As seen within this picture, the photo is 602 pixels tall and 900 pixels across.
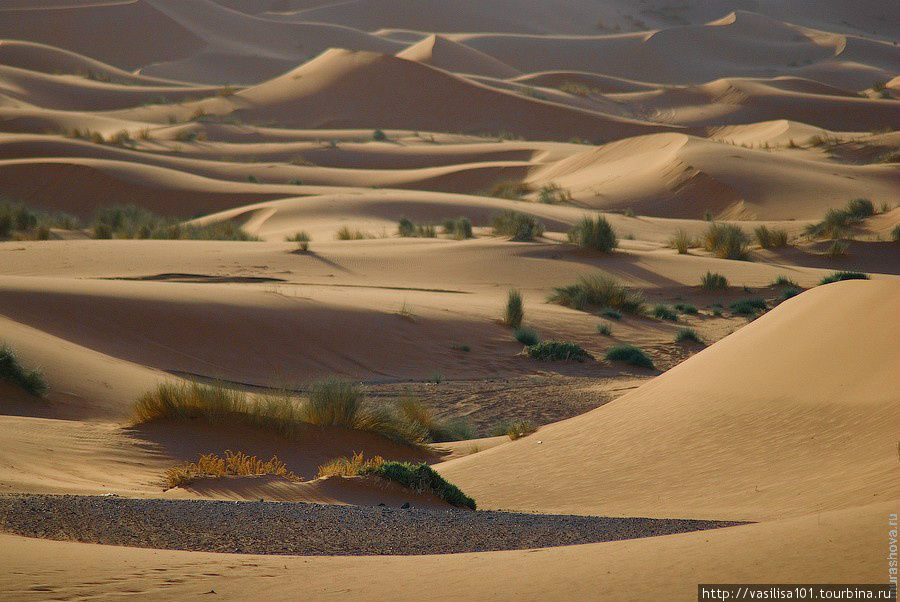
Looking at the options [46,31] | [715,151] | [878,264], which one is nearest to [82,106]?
[46,31]

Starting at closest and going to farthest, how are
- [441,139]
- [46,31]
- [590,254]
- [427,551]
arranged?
[427,551] < [590,254] < [441,139] < [46,31]

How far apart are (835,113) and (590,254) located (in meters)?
37.0

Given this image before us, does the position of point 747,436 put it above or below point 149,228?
below

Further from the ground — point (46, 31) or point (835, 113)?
point (46, 31)

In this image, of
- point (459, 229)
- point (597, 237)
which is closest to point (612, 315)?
point (597, 237)

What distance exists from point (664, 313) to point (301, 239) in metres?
9.50

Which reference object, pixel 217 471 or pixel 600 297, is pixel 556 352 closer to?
pixel 600 297

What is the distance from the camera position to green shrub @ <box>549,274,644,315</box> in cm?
2050

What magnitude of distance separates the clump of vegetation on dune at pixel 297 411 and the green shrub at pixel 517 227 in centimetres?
1305

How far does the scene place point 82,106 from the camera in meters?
56.2

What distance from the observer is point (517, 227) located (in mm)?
25672

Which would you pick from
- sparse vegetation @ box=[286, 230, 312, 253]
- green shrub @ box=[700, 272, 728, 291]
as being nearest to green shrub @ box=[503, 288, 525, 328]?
green shrub @ box=[700, 272, 728, 291]

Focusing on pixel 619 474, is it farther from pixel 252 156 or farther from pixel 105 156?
pixel 252 156

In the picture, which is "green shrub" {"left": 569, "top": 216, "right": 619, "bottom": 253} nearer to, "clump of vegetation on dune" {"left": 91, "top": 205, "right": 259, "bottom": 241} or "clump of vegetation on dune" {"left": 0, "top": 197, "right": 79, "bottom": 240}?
"clump of vegetation on dune" {"left": 91, "top": 205, "right": 259, "bottom": 241}
